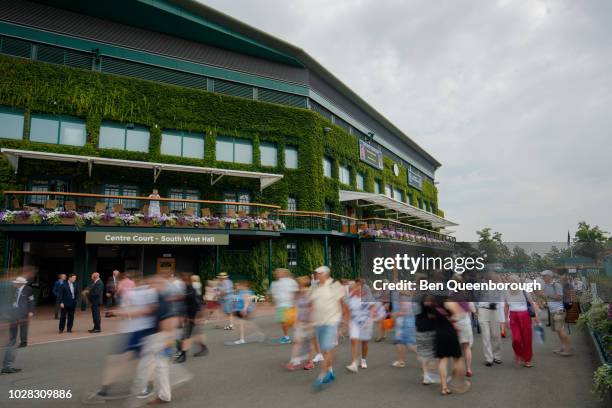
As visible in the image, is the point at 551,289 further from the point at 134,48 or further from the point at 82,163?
the point at 134,48

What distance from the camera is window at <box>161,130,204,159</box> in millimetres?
22328

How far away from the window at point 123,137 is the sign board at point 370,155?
1716 cm

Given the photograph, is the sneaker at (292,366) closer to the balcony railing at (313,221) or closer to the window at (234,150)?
the balcony railing at (313,221)

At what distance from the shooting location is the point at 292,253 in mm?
25203

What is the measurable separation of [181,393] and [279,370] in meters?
2.04

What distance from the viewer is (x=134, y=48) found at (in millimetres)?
22469

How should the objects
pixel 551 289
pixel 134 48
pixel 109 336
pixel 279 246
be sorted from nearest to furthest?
pixel 551 289 < pixel 109 336 < pixel 134 48 < pixel 279 246

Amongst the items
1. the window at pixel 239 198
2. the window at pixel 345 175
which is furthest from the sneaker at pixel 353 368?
the window at pixel 345 175

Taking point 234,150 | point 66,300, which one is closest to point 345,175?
point 234,150

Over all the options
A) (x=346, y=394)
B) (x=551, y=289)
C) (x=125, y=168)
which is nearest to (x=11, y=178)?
(x=125, y=168)

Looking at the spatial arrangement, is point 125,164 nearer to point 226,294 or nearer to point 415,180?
point 226,294

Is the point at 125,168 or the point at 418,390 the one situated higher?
the point at 125,168

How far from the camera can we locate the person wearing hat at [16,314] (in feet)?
24.8

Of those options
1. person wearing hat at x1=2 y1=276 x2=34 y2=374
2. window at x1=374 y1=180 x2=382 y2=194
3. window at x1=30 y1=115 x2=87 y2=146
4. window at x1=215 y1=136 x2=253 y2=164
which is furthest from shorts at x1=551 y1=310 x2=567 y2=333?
window at x1=374 y1=180 x2=382 y2=194
